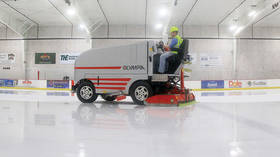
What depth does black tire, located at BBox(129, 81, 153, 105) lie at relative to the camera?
466cm

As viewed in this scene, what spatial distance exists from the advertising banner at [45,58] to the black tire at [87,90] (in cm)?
1392

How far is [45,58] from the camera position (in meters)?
17.7

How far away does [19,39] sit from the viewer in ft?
59.2

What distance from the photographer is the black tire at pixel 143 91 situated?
15.3 feet

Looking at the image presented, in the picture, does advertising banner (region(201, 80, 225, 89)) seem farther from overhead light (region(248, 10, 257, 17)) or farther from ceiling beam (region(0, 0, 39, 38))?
ceiling beam (region(0, 0, 39, 38))

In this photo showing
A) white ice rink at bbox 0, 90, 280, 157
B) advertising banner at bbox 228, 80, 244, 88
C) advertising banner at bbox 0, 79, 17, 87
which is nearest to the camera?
white ice rink at bbox 0, 90, 280, 157

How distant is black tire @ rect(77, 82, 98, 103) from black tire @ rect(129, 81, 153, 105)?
46.8 inches

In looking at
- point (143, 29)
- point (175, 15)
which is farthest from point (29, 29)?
point (175, 15)

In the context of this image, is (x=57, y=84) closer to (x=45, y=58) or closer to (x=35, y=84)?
(x=35, y=84)

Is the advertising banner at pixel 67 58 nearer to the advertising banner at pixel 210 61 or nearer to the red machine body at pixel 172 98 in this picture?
the advertising banner at pixel 210 61

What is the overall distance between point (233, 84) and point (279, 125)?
39.1ft

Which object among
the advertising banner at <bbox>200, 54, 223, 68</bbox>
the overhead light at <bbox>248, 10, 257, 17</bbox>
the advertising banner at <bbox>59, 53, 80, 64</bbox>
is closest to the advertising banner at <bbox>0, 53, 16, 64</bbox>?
the advertising banner at <bbox>59, 53, 80, 64</bbox>

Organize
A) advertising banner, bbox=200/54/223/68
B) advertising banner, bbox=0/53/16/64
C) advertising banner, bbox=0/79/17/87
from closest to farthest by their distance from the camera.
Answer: advertising banner, bbox=0/79/17/87
advertising banner, bbox=200/54/223/68
advertising banner, bbox=0/53/16/64

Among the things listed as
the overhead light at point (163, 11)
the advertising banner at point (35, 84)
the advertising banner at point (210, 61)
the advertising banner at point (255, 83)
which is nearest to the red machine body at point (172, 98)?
the overhead light at point (163, 11)
